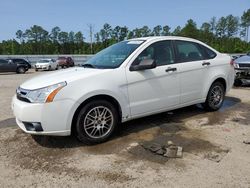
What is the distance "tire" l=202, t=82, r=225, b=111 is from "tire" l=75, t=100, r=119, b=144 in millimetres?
2452

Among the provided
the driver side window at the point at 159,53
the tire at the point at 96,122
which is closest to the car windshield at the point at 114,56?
the driver side window at the point at 159,53

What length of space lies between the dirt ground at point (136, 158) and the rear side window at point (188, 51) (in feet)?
4.05

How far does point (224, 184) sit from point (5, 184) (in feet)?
8.16

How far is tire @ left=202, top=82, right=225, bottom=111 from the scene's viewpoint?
5.98 metres

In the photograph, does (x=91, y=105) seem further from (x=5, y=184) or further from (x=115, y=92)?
(x=5, y=184)

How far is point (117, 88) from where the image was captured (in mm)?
4375

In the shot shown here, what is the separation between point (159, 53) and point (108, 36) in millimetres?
81713

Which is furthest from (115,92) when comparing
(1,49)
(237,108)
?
(1,49)

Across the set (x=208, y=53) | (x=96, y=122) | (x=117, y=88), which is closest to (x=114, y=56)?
(x=117, y=88)

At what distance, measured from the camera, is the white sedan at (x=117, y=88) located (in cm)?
396

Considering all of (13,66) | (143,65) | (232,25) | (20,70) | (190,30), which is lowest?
(20,70)

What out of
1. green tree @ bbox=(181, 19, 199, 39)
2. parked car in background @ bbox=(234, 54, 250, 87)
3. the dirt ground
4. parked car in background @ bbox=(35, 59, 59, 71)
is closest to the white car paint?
parked car in background @ bbox=(35, 59, 59, 71)

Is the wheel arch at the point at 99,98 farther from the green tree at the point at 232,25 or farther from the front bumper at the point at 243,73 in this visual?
the green tree at the point at 232,25

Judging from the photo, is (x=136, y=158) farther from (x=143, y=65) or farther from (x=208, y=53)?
(x=208, y=53)
